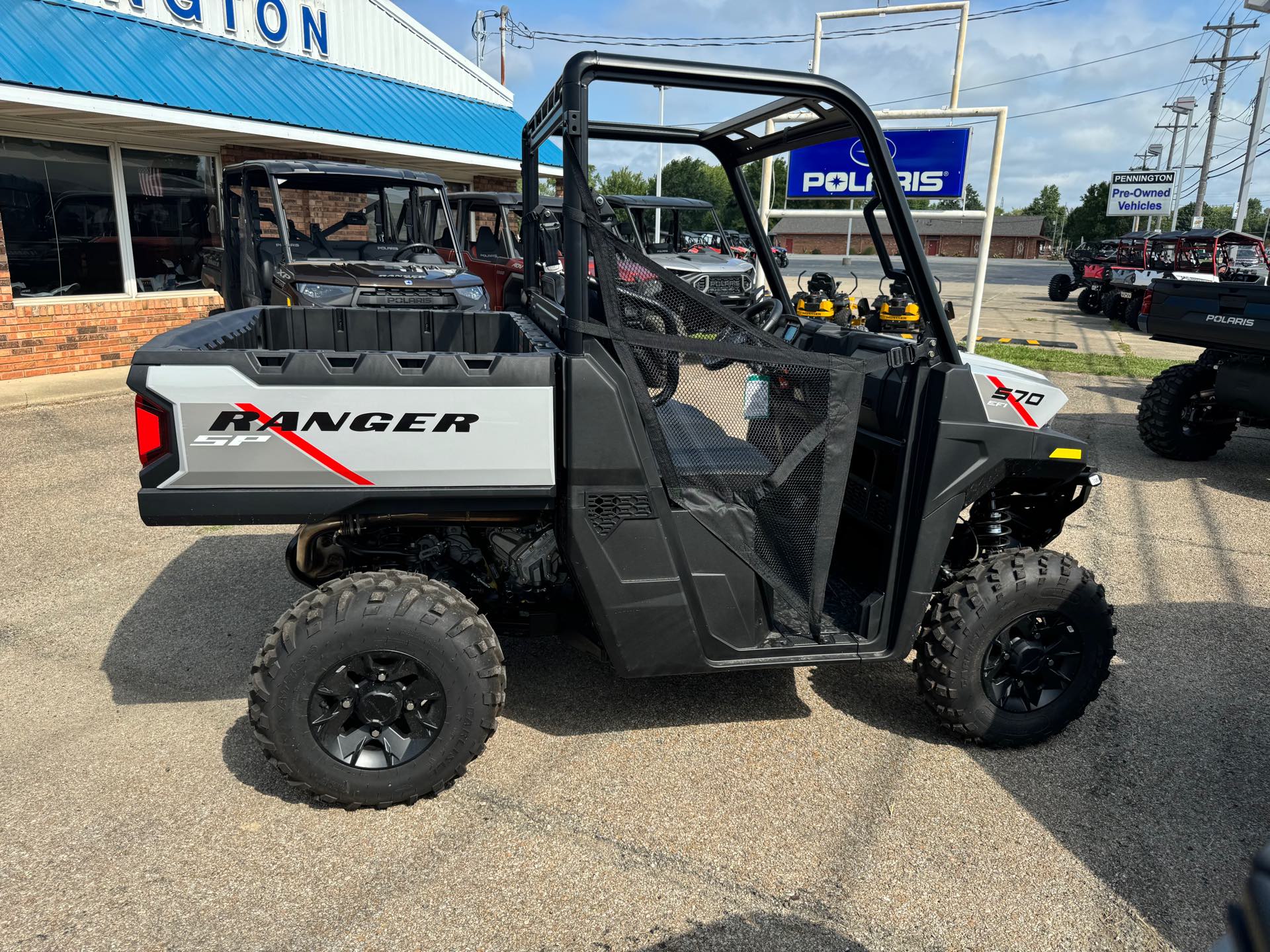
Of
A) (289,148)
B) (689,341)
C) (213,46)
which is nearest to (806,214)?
(289,148)

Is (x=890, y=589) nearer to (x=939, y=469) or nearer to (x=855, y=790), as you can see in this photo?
(x=939, y=469)

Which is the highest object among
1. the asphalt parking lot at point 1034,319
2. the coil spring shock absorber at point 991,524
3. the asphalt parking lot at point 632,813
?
the coil spring shock absorber at point 991,524

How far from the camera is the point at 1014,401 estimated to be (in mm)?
3064

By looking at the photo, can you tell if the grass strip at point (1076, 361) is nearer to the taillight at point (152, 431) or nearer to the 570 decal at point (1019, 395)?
the 570 decal at point (1019, 395)

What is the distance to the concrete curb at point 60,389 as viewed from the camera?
866 cm

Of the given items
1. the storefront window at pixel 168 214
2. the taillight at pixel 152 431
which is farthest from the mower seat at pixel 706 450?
the storefront window at pixel 168 214

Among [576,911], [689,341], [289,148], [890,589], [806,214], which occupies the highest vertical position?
[289,148]

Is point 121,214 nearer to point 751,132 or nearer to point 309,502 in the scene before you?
point 751,132

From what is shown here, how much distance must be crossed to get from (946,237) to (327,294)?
8415 cm

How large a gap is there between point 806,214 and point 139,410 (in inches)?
398

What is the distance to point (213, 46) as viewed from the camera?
453 inches

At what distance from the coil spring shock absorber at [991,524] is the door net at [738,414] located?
868mm

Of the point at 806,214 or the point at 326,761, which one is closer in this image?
the point at 326,761

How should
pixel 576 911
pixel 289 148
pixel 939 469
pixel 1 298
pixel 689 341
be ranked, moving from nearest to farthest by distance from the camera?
pixel 576 911 < pixel 689 341 < pixel 939 469 < pixel 1 298 < pixel 289 148
